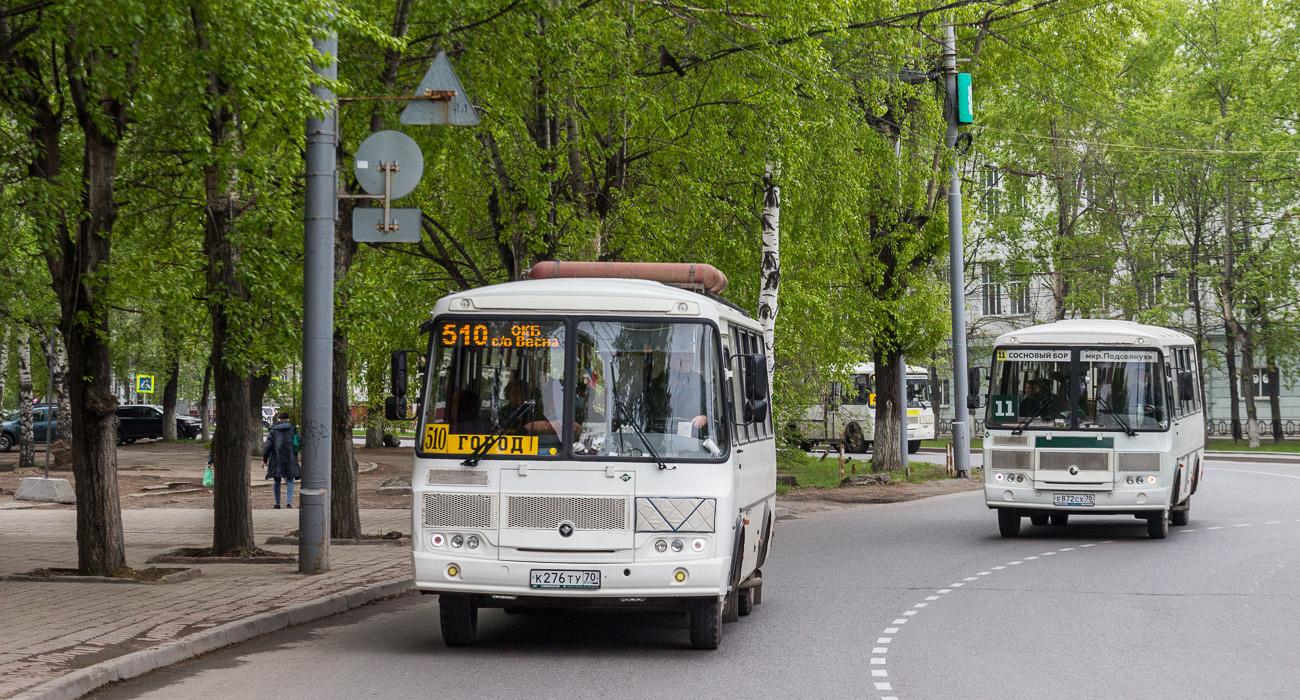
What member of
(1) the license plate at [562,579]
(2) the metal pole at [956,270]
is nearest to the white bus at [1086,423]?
(1) the license plate at [562,579]

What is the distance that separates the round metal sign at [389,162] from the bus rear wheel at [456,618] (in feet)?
16.8

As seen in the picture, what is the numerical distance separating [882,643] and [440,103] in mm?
6905

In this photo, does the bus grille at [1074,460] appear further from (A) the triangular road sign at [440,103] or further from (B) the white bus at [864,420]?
(B) the white bus at [864,420]

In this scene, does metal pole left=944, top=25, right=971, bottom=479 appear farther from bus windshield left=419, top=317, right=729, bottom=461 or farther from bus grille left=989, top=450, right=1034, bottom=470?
bus windshield left=419, top=317, right=729, bottom=461

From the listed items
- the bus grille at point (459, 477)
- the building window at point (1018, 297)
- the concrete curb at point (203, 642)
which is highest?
the building window at point (1018, 297)

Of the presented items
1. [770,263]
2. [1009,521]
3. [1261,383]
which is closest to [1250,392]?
[1261,383]

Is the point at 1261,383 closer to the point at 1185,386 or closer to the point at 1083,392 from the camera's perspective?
the point at 1185,386

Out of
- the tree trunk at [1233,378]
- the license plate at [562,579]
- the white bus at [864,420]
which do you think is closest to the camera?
the license plate at [562,579]

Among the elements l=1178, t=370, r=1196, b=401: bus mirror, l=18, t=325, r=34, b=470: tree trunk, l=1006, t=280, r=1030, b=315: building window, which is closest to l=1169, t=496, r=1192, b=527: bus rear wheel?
l=1178, t=370, r=1196, b=401: bus mirror

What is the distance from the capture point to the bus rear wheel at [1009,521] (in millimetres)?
19234

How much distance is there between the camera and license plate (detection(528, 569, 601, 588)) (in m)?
9.63

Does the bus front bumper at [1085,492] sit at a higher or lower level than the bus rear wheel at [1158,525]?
higher

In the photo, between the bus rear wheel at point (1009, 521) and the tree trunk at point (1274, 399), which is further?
the tree trunk at point (1274, 399)

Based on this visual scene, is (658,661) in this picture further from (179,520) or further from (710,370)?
(179,520)
